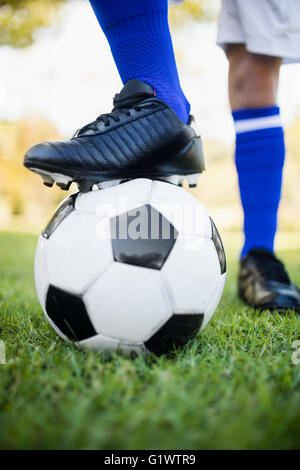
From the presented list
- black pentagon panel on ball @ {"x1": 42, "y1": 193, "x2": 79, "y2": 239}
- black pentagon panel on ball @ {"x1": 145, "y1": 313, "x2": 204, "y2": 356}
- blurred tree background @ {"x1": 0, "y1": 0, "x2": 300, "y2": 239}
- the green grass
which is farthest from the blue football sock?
blurred tree background @ {"x1": 0, "y1": 0, "x2": 300, "y2": 239}

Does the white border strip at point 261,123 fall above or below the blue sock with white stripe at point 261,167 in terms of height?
above

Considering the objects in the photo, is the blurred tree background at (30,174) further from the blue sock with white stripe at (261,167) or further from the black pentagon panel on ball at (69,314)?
the black pentagon panel on ball at (69,314)

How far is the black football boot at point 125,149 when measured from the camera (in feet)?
4.21

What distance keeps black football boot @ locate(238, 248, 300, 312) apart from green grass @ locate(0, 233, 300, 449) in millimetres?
461

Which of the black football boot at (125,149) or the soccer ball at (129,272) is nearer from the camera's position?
the soccer ball at (129,272)

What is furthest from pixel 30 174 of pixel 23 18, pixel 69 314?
pixel 69 314

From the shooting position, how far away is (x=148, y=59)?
152 centimetres

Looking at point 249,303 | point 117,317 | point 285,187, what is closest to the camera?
point 117,317

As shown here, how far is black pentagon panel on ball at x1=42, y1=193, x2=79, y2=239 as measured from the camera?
1.25 metres

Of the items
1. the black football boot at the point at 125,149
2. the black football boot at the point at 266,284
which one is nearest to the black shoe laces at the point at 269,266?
the black football boot at the point at 266,284

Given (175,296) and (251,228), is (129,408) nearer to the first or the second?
(175,296)

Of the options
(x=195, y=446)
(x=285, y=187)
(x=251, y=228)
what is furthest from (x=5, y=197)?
(x=195, y=446)

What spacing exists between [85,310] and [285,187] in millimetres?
17815

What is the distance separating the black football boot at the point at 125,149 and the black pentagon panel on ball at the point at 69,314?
405 millimetres
